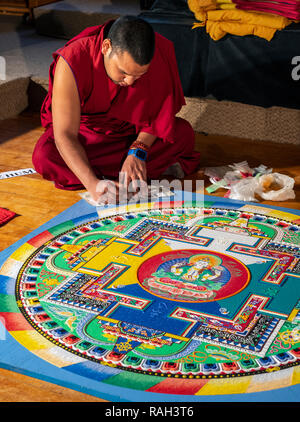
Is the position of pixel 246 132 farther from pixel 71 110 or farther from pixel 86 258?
pixel 86 258

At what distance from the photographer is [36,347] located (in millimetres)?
1828

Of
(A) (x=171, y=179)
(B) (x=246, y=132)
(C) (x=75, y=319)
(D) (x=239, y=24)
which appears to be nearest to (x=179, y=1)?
(D) (x=239, y=24)

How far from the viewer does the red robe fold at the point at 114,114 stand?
269cm

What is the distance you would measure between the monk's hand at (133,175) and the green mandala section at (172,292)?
0.17 meters

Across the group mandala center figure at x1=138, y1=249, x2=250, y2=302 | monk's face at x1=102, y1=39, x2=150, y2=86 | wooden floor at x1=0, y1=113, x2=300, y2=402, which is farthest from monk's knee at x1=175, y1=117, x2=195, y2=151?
mandala center figure at x1=138, y1=249, x2=250, y2=302

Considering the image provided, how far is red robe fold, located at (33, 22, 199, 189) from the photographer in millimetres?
2693

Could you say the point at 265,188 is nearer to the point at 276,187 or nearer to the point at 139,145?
the point at 276,187

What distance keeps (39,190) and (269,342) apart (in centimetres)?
146

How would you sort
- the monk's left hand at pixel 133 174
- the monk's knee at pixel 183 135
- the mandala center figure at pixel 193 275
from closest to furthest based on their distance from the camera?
the mandala center figure at pixel 193 275, the monk's left hand at pixel 133 174, the monk's knee at pixel 183 135

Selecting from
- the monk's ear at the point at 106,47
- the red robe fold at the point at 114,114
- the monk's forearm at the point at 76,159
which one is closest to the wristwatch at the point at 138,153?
the red robe fold at the point at 114,114

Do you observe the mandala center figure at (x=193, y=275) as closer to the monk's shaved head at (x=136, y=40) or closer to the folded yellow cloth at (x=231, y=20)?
the monk's shaved head at (x=136, y=40)

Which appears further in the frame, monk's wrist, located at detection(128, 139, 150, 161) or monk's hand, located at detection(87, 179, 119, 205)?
monk's wrist, located at detection(128, 139, 150, 161)

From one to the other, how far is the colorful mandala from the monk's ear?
650 mm

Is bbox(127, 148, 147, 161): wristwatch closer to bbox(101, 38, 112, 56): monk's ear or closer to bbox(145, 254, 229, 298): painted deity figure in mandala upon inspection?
bbox(101, 38, 112, 56): monk's ear
